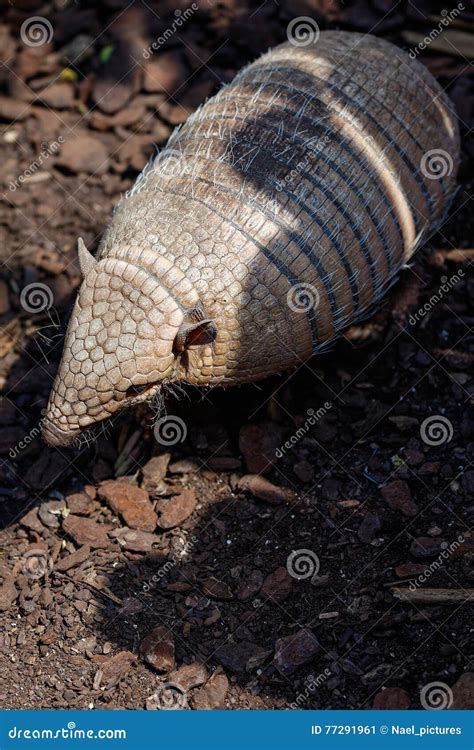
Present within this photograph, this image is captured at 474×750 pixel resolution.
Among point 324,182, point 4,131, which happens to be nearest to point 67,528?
point 324,182

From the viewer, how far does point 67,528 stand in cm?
627

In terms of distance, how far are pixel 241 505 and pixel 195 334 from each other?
1351mm

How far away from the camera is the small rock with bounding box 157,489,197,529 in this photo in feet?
20.4

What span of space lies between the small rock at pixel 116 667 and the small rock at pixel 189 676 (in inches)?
10.2

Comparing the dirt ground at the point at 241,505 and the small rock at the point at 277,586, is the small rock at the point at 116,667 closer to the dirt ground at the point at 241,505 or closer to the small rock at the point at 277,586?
the dirt ground at the point at 241,505

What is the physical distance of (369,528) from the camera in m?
5.97

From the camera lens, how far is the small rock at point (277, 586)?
5.75m

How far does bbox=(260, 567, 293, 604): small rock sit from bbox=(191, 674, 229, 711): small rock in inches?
22.5

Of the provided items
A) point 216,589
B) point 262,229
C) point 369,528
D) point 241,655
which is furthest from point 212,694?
point 262,229

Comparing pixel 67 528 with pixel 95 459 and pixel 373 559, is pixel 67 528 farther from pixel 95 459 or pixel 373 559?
pixel 373 559

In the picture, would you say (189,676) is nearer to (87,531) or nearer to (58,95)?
(87,531)

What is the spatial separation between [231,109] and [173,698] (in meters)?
3.79

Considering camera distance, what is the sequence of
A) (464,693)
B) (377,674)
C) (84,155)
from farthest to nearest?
1. (84,155)
2. (377,674)
3. (464,693)

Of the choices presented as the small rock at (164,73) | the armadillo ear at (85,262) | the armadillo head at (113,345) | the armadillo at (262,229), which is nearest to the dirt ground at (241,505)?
the small rock at (164,73)
